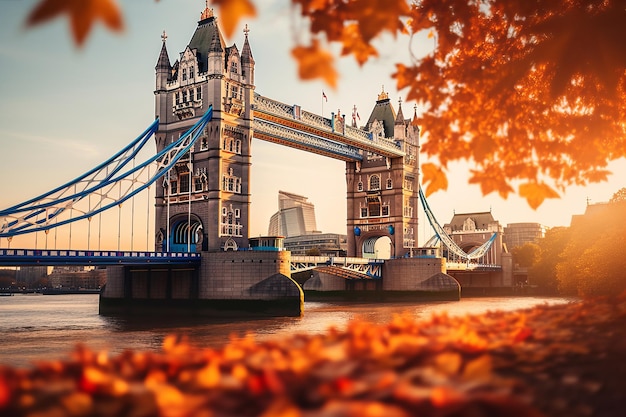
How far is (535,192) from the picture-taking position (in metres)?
6.57

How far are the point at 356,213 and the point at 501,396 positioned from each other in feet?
208

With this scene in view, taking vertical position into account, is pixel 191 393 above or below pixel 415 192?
below

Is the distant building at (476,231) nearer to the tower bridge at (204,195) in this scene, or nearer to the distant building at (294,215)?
the tower bridge at (204,195)

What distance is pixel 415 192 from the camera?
67125 millimetres

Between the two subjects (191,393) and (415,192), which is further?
(415,192)

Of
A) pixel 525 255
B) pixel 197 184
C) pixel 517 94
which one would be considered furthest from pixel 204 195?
pixel 525 255

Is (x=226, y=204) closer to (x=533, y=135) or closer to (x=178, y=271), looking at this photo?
(x=178, y=271)

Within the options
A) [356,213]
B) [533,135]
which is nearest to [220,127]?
[356,213]

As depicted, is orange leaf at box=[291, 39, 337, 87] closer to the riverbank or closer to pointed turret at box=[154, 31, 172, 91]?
the riverbank

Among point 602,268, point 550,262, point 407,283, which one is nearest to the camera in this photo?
point 602,268

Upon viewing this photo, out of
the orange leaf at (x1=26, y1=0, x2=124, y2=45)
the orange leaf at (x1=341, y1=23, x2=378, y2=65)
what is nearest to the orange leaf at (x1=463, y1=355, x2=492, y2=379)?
the orange leaf at (x1=26, y1=0, x2=124, y2=45)

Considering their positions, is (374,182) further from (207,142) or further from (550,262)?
(207,142)

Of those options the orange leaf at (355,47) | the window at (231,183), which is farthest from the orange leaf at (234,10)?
the window at (231,183)

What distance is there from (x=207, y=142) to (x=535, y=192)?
37042 millimetres
